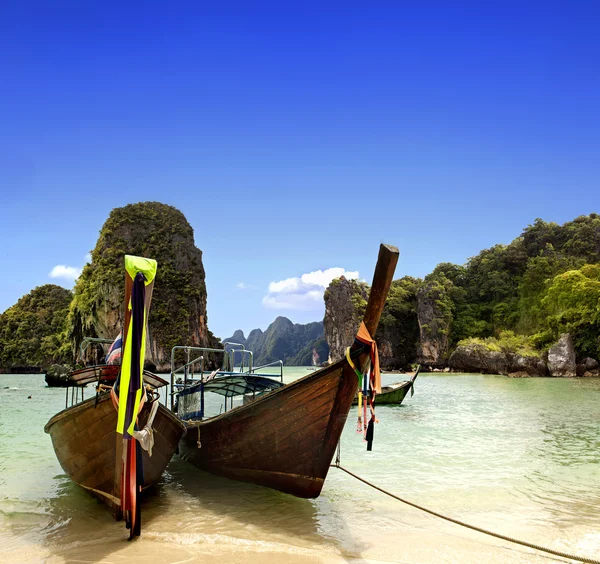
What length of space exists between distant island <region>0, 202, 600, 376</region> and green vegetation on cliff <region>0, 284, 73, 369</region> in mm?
150

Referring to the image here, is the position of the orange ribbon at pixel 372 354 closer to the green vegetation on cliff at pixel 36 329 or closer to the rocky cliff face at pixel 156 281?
the rocky cliff face at pixel 156 281

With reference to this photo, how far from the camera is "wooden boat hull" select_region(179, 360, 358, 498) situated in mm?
4852

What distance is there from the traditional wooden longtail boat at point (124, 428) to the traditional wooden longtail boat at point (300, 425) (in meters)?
0.93

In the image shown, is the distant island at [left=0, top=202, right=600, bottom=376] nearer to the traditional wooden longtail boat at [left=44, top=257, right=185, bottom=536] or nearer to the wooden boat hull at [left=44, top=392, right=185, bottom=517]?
the wooden boat hull at [left=44, top=392, right=185, bottom=517]

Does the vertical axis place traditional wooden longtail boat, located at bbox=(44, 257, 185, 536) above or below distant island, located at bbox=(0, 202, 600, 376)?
below

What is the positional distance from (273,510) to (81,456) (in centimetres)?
240

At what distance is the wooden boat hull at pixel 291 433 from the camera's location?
4852mm

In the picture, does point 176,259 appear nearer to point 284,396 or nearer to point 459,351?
point 459,351

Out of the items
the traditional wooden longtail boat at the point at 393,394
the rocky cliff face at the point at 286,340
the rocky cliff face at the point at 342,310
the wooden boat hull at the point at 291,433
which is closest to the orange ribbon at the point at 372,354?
the wooden boat hull at the point at 291,433

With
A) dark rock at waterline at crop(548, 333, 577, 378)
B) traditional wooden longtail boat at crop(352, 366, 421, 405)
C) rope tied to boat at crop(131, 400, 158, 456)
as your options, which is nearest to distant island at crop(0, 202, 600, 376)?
dark rock at waterline at crop(548, 333, 577, 378)

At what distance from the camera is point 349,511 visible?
573cm

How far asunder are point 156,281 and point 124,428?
57.2m

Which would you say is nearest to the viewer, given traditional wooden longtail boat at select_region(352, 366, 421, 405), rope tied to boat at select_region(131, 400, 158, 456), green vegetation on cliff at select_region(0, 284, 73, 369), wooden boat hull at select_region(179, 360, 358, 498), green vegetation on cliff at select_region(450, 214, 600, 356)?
rope tied to boat at select_region(131, 400, 158, 456)

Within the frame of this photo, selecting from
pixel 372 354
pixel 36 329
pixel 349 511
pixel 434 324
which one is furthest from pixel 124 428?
pixel 36 329
